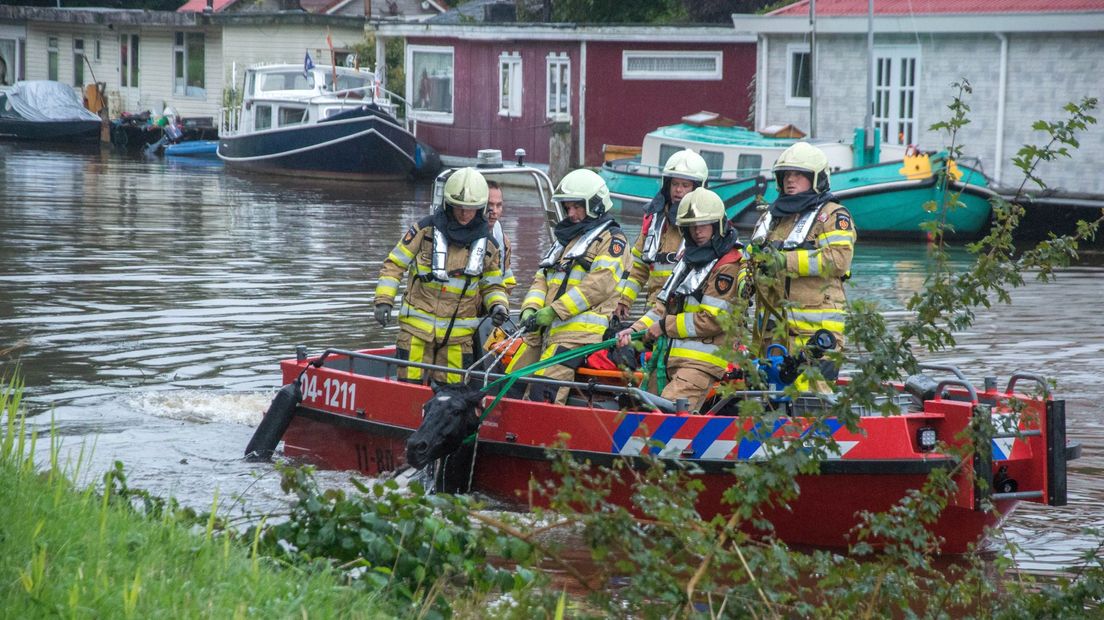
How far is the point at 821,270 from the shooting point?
26.9 feet

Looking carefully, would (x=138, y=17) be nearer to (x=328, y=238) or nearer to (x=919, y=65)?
(x=328, y=238)

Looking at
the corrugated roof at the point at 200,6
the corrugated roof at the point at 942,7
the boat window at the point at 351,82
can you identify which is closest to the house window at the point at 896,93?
the corrugated roof at the point at 942,7

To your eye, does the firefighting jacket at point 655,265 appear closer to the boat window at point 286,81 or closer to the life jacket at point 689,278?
the life jacket at point 689,278

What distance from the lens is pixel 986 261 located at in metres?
5.63

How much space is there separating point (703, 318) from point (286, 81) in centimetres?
2943

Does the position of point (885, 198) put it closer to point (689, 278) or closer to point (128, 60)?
point (689, 278)

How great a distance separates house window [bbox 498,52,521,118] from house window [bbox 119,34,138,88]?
17082 millimetres

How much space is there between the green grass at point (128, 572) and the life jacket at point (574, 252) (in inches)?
144

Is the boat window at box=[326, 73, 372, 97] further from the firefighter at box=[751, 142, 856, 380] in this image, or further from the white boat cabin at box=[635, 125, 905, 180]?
the firefighter at box=[751, 142, 856, 380]

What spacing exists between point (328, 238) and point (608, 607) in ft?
57.9

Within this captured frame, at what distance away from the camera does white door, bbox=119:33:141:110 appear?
4575 cm

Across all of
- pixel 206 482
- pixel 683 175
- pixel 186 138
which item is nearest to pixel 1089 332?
pixel 683 175

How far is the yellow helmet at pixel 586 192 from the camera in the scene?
348 inches

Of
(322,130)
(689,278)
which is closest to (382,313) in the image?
(689,278)
